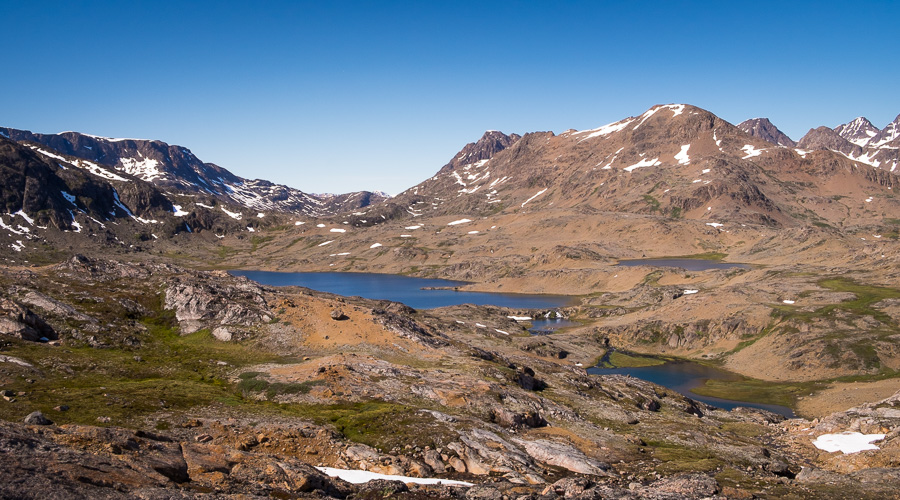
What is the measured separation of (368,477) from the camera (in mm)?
29156

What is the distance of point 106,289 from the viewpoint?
6562 centimetres

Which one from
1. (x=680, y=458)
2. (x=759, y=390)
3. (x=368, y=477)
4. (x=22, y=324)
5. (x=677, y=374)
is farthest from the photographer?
(x=677, y=374)

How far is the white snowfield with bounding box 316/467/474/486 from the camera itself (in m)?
28.7

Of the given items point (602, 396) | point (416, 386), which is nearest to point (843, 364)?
point (602, 396)

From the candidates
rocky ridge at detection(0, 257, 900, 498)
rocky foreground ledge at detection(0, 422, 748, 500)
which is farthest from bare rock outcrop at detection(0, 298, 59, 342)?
rocky foreground ledge at detection(0, 422, 748, 500)

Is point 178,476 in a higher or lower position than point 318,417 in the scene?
higher

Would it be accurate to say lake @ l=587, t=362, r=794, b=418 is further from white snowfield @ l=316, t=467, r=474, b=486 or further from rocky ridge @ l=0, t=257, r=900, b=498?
white snowfield @ l=316, t=467, r=474, b=486

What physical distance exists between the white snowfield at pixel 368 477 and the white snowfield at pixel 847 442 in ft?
120

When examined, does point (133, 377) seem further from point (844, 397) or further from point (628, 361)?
point (628, 361)

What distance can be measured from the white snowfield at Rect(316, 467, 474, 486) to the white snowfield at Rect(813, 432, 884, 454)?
36623 mm

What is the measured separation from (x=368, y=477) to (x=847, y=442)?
4392 centimetres

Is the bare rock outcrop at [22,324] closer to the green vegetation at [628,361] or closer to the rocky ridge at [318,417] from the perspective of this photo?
the rocky ridge at [318,417]

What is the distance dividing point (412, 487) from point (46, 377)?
30454 mm

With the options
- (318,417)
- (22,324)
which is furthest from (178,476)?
(22,324)
